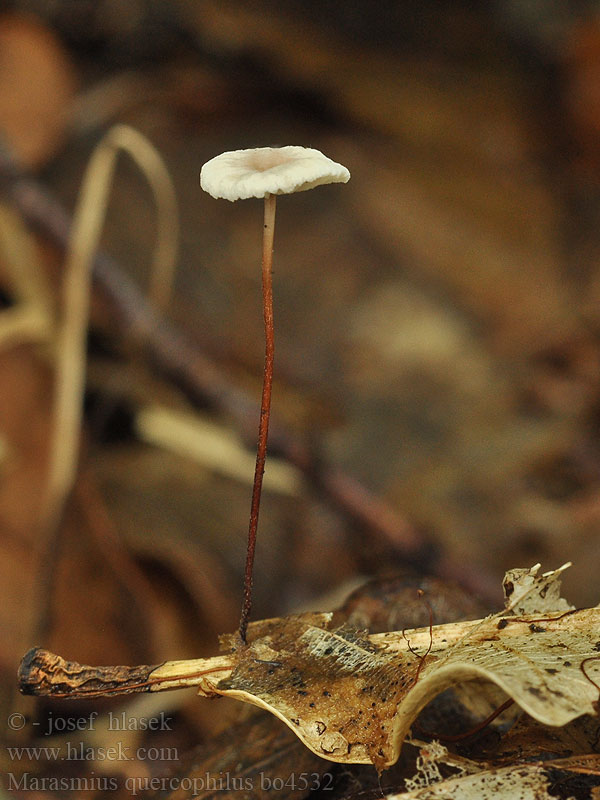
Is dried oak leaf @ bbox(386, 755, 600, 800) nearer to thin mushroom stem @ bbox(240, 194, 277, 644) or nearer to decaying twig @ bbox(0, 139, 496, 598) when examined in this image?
thin mushroom stem @ bbox(240, 194, 277, 644)

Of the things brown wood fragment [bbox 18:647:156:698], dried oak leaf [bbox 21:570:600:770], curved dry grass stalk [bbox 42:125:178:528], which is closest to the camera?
dried oak leaf [bbox 21:570:600:770]

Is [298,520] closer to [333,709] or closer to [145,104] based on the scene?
[333,709]

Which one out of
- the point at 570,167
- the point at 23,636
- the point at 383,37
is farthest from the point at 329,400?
the point at 383,37

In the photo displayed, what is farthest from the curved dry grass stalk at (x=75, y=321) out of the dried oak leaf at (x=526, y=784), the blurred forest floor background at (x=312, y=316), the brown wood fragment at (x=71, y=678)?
the dried oak leaf at (x=526, y=784)

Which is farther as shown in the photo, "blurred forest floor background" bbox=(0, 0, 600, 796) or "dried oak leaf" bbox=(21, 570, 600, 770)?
"blurred forest floor background" bbox=(0, 0, 600, 796)

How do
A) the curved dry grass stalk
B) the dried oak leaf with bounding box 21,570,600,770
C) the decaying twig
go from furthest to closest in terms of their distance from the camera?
1. the decaying twig
2. the curved dry grass stalk
3. the dried oak leaf with bounding box 21,570,600,770

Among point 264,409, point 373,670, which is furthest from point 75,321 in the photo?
point 373,670

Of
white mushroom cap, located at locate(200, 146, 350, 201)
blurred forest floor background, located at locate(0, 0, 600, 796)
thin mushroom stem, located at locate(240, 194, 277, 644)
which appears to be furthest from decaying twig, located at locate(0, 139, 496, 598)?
white mushroom cap, located at locate(200, 146, 350, 201)

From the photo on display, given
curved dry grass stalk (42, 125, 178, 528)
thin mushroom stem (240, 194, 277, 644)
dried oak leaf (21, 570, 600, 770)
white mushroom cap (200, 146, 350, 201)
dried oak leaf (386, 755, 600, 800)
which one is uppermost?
curved dry grass stalk (42, 125, 178, 528)
